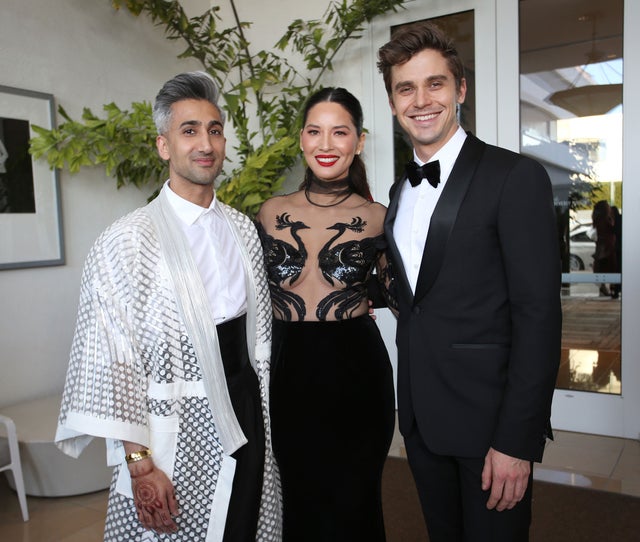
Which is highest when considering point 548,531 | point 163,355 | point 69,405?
point 163,355

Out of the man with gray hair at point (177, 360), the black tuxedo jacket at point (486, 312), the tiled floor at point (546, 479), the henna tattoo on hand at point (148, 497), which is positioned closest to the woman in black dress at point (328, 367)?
the man with gray hair at point (177, 360)

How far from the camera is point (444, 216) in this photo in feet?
4.77

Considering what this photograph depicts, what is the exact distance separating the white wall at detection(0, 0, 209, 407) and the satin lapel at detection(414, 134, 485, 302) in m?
2.90

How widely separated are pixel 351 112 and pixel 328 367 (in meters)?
0.85

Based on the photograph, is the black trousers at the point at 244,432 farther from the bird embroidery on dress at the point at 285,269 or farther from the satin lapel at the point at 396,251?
the satin lapel at the point at 396,251

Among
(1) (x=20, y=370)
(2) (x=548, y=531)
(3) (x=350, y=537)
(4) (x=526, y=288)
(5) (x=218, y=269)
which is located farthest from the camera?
Answer: (1) (x=20, y=370)

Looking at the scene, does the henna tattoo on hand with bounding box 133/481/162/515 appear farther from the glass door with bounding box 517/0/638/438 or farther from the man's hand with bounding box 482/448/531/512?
the glass door with bounding box 517/0/638/438

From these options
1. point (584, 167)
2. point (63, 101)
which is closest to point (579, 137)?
point (584, 167)

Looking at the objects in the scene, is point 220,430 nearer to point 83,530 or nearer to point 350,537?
point 350,537

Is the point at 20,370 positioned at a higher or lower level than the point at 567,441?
higher

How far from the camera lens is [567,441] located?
378 centimetres

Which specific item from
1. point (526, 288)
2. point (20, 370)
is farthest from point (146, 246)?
point (20, 370)

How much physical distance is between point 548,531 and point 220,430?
1.82 m

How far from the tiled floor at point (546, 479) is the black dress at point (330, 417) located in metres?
1.36
